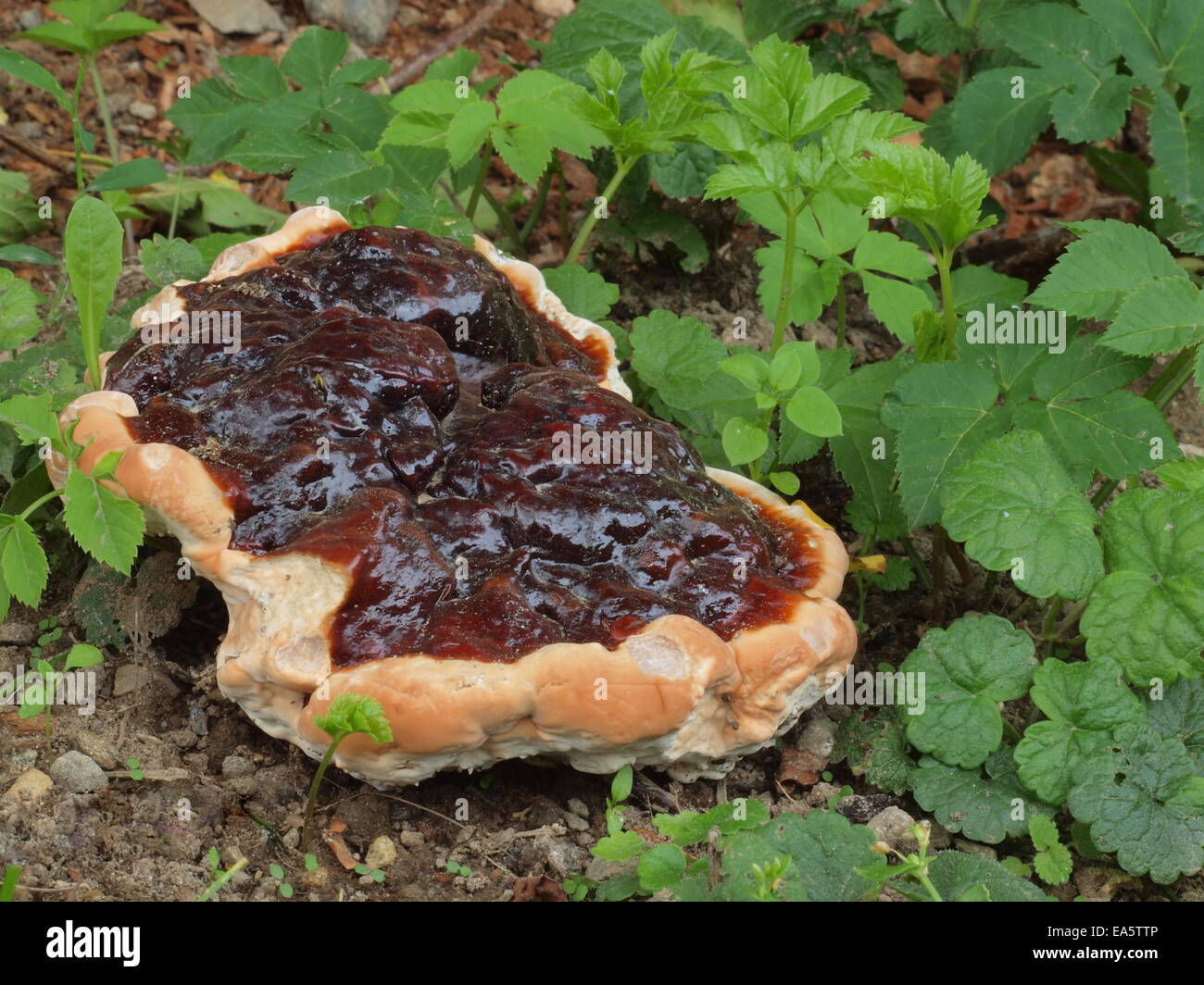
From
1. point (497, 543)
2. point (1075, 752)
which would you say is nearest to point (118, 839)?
point (497, 543)

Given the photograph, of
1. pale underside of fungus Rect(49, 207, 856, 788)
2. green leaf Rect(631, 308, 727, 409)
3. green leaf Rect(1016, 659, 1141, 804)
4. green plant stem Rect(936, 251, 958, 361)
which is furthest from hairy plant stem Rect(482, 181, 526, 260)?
green leaf Rect(1016, 659, 1141, 804)

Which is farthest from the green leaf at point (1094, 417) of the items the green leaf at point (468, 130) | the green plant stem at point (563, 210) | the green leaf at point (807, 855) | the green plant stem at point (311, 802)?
the green plant stem at point (563, 210)

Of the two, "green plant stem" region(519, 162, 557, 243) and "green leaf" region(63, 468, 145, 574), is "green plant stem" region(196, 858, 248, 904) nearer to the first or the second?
"green leaf" region(63, 468, 145, 574)

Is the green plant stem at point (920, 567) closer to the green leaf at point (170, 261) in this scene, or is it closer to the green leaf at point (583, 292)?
the green leaf at point (583, 292)

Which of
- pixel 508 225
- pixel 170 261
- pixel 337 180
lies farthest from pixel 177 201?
pixel 508 225

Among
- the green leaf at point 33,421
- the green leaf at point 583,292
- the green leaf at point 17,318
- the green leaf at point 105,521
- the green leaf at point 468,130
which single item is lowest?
the green leaf at point 105,521
